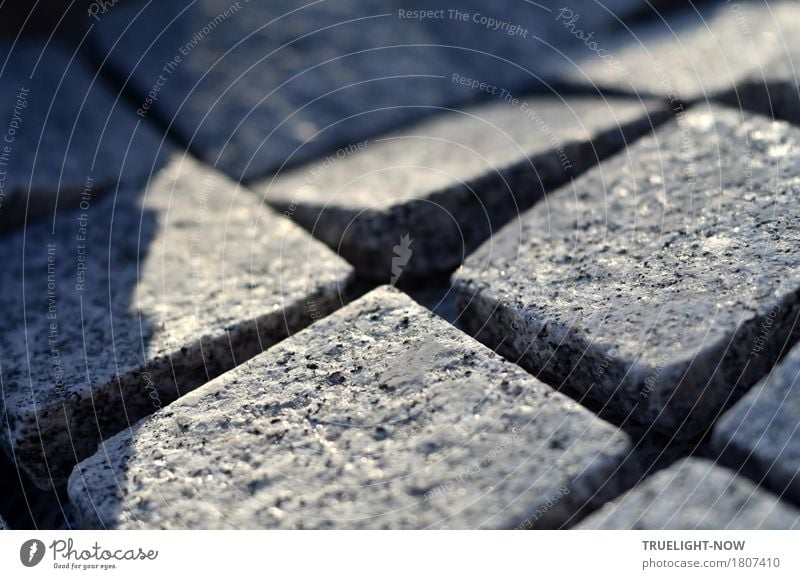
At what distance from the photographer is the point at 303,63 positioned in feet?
4.66

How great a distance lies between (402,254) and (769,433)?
0.52m

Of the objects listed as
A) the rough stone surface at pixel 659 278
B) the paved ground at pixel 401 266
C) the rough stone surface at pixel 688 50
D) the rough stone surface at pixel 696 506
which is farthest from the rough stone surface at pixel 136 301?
the rough stone surface at pixel 688 50

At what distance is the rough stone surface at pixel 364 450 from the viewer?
70cm

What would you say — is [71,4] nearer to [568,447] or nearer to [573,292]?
[573,292]

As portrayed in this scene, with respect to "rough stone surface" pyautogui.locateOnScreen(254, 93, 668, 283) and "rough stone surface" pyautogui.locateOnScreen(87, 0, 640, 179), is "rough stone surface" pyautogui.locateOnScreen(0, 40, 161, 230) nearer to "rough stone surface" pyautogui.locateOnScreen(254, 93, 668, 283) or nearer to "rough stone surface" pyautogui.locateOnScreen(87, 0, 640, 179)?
"rough stone surface" pyautogui.locateOnScreen(87, 0, 640, 179)

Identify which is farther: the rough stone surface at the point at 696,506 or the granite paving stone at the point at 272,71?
the granite paving stone at the point at 272,71

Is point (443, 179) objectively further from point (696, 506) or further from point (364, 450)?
point (696, 506)

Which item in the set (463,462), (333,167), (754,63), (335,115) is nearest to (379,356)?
(463,462)
